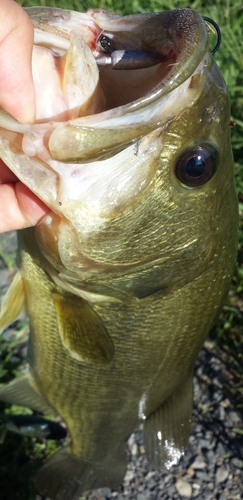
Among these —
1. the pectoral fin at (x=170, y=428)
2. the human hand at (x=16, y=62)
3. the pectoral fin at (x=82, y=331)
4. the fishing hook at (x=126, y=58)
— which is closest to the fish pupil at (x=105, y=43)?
the fishing hook at (x=126, y=58)

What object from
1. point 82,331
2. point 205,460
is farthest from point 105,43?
point 205,460

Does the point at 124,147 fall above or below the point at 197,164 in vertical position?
above

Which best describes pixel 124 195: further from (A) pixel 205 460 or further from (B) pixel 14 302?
(A) pixel 205 460

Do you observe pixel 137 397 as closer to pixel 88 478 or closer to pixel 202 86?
pixel 88 478

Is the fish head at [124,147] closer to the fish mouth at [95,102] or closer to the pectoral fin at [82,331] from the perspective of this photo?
the fish mouth at [95,102]

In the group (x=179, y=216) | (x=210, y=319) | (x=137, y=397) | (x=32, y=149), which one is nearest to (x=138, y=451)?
(x=137, y=397)
